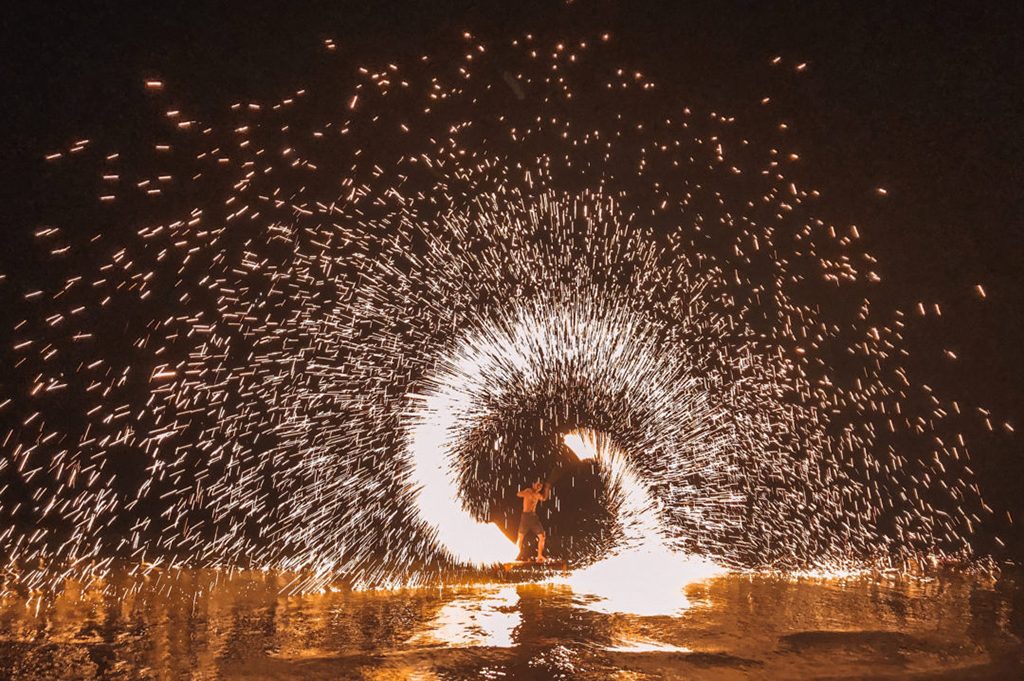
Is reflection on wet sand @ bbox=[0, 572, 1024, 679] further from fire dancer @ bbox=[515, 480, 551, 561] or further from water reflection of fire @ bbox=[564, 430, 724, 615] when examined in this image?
fire dancer @ bbox=[515, 480, 551, 561]

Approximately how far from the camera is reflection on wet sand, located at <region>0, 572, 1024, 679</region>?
470 centimetres

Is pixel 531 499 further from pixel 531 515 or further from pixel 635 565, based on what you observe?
pixel 635 565

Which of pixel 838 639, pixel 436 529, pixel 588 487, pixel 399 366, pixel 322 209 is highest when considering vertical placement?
pixel 322 209

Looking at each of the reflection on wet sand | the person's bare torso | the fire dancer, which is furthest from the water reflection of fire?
the person's bare torso

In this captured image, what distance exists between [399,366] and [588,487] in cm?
527

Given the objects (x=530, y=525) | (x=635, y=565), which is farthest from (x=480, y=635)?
(x=635, y=565)

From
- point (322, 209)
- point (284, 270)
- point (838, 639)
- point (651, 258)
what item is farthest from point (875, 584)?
point (284, 270)

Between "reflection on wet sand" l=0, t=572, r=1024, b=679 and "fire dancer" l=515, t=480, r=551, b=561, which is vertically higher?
"fire dancer" l=515, t=480, r=551, b=561

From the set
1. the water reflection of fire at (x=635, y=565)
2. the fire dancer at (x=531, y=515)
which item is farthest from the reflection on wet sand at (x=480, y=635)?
the fire dancer at (x=531, y=515)

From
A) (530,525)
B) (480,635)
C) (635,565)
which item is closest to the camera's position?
(480,635)

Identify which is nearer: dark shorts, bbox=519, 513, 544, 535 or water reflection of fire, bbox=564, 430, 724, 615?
water reflection of fire, bbox=564, 430, 724, 615

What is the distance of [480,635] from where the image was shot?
5535 millimetres

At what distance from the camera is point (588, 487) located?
1625 cm

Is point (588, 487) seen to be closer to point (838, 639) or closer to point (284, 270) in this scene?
point (284, 270)
